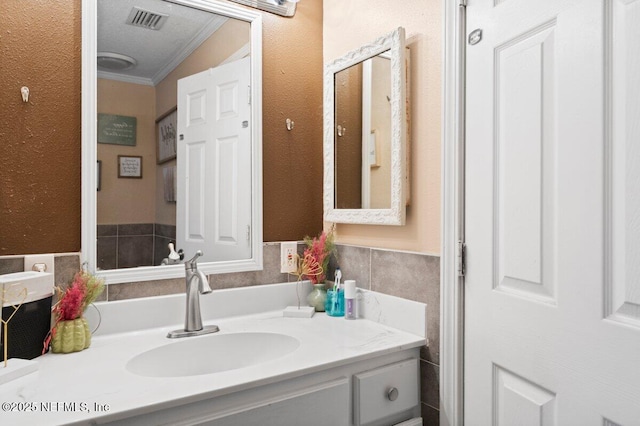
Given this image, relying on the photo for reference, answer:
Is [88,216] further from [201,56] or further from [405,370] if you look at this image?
[405,370]

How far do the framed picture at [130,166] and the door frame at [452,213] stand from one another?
101 cm

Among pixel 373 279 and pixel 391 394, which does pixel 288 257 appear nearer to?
pixel 373 279

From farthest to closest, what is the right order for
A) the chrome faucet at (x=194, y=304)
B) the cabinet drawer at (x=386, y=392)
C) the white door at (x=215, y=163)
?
the white door at (x=215, y=163) < the chrome faucet at (x=194, y=304) < the cabinet drawer at (x=386, y=392)

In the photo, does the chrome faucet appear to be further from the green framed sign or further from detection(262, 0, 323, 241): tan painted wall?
the green framed sign

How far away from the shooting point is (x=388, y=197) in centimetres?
151

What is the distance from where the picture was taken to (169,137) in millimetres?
1568

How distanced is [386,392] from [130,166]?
111cm

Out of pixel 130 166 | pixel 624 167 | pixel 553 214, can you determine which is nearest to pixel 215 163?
pixel 130 166

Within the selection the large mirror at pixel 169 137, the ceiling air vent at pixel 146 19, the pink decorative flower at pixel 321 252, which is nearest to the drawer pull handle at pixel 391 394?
the pink decorative flower at pixel 321 252

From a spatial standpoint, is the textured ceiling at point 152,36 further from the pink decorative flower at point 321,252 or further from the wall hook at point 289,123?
the pink decorative flower at point 321,252

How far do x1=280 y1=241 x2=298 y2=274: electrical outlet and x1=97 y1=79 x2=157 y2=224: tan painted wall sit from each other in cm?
52

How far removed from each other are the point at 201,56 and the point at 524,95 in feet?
3.77

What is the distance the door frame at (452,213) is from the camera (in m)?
1.26

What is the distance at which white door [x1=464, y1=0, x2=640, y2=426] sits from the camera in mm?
864
